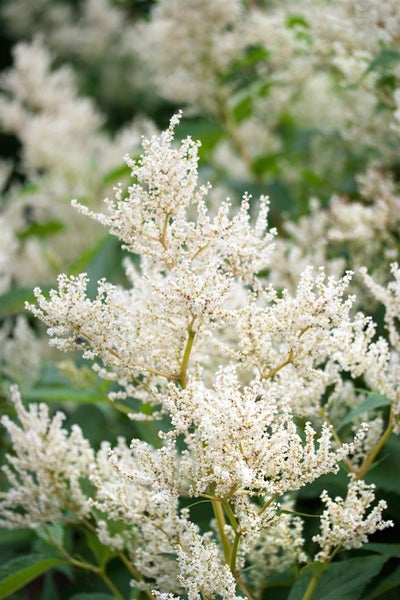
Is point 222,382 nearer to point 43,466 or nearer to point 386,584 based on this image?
point 43,466

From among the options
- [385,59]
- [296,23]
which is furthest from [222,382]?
[296,23]

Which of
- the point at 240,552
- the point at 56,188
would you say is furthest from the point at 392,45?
the point at 56,188

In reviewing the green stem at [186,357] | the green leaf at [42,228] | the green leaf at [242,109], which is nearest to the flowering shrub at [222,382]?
the green stem at [186,357]

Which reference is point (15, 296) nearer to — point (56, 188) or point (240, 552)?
point (56, 188)

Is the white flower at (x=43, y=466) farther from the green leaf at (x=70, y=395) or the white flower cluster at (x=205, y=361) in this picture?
the green leaf at (x=70, y=395)

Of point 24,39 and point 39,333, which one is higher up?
point 24,39

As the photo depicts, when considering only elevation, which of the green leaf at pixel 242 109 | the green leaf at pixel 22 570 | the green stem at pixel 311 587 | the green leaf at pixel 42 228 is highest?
the green leaf at pixel 242 109

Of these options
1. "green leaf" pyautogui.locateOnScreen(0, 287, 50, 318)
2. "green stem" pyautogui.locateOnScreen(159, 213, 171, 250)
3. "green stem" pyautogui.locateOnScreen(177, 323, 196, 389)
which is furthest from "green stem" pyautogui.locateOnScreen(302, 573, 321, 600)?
"green leaf" pyautogui.locateOnScreen(0, 287, 50, 318)

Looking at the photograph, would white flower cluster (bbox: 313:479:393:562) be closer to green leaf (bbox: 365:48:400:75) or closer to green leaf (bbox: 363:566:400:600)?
green leaf (bbox: 363:566:400:600)
